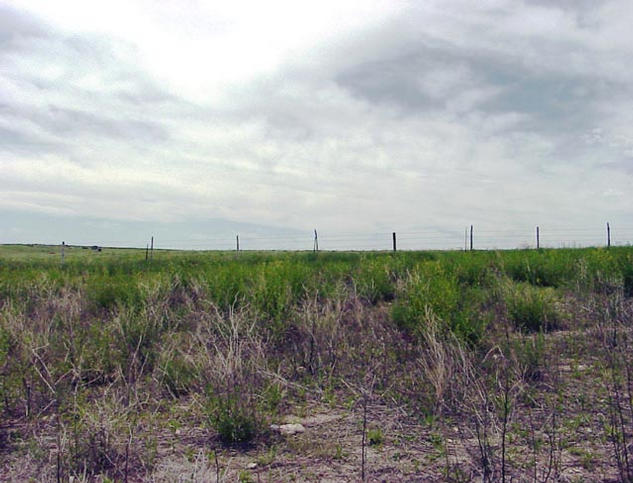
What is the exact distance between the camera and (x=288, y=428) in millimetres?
4344

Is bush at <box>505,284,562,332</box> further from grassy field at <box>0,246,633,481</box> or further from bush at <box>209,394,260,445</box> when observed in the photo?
bush at <box>209,394,260,445</box>

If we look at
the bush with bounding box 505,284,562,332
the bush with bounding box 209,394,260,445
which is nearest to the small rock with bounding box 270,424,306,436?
the bush with bounding box 209,394,260,445

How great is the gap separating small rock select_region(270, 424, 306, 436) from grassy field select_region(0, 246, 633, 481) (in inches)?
1.0

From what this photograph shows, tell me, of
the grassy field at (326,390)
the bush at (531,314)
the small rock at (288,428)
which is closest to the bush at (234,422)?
the grassy field at (326,390)

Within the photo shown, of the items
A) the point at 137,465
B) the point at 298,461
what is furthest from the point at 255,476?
the point at 137,465

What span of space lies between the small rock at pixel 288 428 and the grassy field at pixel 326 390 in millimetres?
25

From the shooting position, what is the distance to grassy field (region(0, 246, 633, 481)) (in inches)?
143

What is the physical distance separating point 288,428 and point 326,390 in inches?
38.2

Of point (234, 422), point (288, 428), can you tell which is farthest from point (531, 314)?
point (234, 422)

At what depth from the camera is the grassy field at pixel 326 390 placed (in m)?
3.64

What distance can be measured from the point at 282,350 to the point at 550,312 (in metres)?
3.84

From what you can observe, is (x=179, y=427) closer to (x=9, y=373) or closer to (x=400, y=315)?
(x=9, y=373)

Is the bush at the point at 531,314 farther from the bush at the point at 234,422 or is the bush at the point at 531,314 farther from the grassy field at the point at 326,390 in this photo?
the bush at the point at 234,422

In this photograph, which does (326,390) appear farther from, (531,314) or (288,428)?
(531,314)
